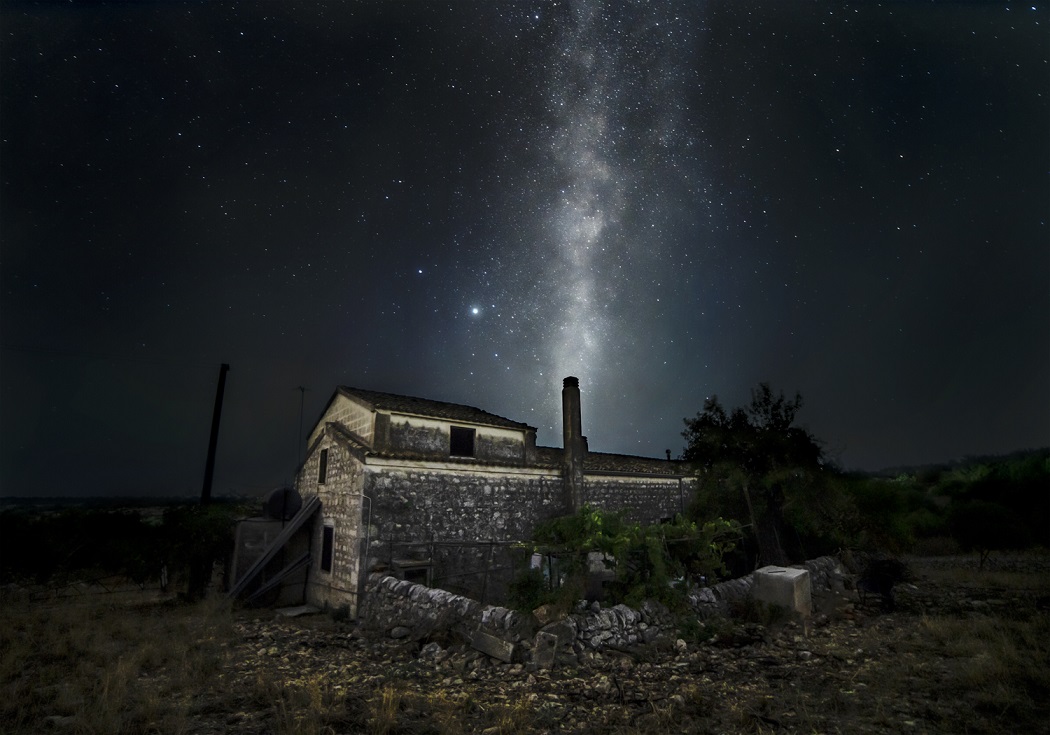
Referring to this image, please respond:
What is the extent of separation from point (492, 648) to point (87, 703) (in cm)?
577

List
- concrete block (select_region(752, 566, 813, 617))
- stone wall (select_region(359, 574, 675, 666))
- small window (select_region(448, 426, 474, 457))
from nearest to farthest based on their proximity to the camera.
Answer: stone wall (select_region(359, 574, 675, 666)), concrete block (select_region(752, 566, 813, 617)), small window (select_region(448, 426, 474, 457))

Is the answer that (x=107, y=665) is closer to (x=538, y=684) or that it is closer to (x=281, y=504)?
(x=538, y=684)

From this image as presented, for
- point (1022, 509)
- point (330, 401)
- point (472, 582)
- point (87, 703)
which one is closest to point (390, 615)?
point (472, 582)

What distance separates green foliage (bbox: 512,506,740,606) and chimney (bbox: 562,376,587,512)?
6.55 metres

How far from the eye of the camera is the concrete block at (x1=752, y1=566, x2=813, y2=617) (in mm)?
10992

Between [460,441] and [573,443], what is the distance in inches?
175

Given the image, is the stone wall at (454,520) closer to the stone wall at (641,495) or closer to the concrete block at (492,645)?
the stone wall at (641,495)

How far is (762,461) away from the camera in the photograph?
54.0 feet

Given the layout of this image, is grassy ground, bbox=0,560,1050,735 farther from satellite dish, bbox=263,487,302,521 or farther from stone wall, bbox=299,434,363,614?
satellite dish, bbox=263,487,302,521

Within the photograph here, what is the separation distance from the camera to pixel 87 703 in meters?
6.61

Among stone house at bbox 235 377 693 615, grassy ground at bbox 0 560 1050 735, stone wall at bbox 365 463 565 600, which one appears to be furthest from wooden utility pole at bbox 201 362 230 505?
stone wall at bbox 365 463 565 600

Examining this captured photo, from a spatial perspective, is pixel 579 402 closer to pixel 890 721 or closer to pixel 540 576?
pixel 540 576

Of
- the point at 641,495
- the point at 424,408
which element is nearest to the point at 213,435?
the point at 424,408

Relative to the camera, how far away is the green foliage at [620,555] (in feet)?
30.9
